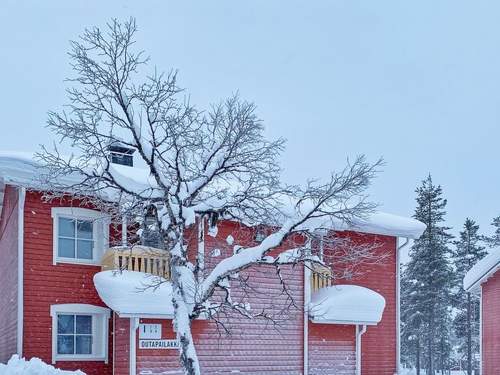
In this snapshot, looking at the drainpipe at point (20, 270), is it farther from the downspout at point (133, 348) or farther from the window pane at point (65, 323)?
the downspout at point (133, 348)

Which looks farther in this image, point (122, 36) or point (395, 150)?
point (395, 150)

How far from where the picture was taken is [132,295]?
13656mm

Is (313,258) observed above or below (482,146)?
below

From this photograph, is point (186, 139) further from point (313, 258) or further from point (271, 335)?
point (271, 335)

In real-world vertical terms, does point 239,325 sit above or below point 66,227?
below

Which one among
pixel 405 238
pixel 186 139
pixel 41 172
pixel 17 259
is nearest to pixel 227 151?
pixel 186 139

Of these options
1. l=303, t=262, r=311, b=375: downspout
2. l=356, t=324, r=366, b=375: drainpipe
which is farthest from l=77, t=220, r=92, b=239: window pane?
l=356, t=324, r=366, b=375: drainpipe

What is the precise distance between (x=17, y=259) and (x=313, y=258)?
631 centimetres

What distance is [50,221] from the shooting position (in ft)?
47.4

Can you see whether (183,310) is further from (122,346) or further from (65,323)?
(65,323)

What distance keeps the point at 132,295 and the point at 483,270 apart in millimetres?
12447

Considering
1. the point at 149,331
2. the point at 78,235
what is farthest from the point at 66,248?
the point at 149,331

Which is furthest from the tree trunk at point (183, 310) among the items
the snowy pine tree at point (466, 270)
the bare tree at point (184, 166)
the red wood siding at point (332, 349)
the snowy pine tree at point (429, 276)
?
the snowy pine tree at point (466, 270)

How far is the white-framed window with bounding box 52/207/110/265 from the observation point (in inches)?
573
